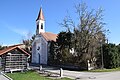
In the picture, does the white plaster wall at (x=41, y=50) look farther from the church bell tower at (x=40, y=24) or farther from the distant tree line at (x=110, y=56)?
the distant tree line at (x=110, y=56)

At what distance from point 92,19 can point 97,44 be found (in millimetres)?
4806

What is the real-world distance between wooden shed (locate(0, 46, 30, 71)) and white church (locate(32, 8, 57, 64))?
1576 centimetres

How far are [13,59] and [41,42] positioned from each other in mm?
19713

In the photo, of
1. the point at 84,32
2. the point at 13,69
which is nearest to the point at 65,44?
the point at 84,32

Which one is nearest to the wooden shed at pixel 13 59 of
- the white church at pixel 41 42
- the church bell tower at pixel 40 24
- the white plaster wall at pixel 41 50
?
the white church at pixel 41 42

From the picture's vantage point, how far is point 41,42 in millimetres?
53500

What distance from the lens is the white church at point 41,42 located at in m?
51.6

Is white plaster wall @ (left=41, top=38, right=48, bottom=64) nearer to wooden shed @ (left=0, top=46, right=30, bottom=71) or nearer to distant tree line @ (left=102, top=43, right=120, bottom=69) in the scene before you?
distant tree line @ (left=102, top=43, right=120, bottom=69)

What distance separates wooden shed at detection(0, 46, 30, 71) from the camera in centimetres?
3328

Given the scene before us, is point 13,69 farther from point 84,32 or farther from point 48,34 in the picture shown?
point 48,34

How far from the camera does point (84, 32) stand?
39438 millimetres

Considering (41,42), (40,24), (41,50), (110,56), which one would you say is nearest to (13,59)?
(110,56)

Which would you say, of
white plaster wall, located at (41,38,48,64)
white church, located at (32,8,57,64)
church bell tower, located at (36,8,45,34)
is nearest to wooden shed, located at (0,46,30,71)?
white church, located at (32,8,57,64)

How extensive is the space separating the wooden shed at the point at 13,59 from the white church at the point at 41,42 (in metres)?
15.8
